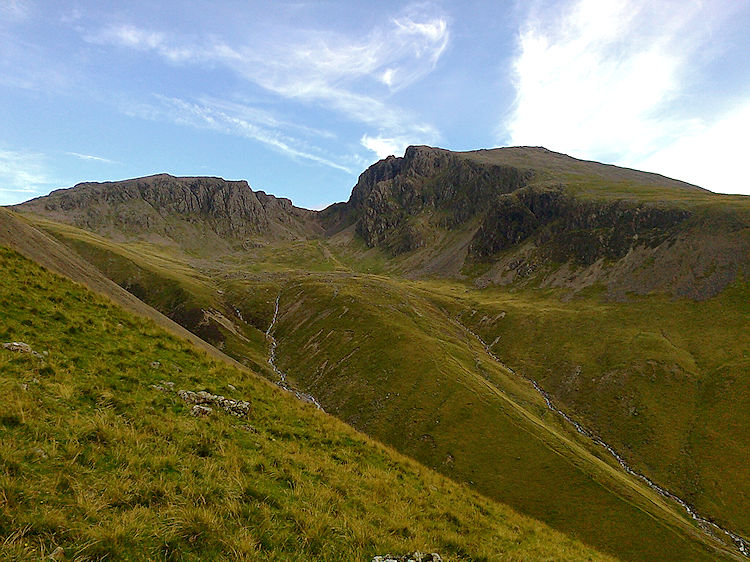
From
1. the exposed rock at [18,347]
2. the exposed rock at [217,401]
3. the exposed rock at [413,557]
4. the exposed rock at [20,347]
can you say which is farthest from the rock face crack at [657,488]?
the exposed rock at [18,347]

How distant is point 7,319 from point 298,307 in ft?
422

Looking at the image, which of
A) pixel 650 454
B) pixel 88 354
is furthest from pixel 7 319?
pixel 650 454

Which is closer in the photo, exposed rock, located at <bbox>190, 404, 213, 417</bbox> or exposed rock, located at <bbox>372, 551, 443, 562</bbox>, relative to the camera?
exposed rock, located at <bbox>372, 551, 443, 562</bbox>

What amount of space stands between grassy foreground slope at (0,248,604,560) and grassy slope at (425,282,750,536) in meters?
69.5

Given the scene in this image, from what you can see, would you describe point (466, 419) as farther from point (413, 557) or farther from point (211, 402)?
point (413, 557)

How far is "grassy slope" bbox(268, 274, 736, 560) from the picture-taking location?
163ft

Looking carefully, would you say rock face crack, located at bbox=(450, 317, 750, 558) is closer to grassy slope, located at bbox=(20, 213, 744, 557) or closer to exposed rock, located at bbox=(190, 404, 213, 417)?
grassy slope, located at bbox=(20, 213, 744, 557)

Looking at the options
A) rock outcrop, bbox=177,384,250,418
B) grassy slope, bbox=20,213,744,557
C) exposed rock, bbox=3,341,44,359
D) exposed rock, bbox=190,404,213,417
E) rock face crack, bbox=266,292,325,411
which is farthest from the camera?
rock face crack, bbox=266,292,325,411

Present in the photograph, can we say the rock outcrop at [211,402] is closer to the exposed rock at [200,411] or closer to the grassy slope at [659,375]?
the exposed rock at [200,411]

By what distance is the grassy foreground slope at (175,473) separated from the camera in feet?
27.9

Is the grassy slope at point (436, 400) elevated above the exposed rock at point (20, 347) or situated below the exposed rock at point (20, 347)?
below

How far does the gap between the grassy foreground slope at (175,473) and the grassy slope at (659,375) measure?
2735 inches

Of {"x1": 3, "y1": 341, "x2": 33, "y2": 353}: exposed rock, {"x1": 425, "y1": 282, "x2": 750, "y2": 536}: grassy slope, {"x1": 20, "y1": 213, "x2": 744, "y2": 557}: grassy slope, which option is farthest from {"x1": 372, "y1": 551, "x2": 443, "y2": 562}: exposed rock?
{"x1": 425, "y1": 282, "x2": 750, "y2": 536}: grassy slope

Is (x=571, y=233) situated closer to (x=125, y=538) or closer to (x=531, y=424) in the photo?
(x=531, y=424)
